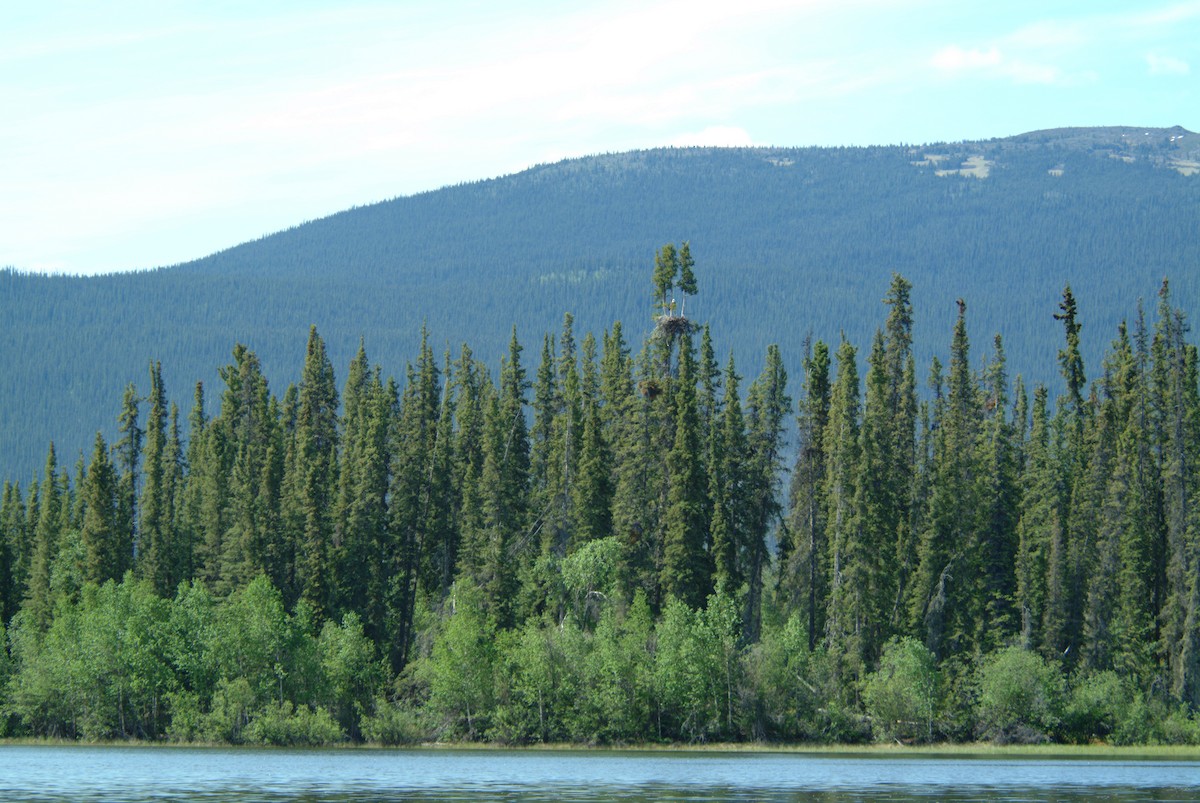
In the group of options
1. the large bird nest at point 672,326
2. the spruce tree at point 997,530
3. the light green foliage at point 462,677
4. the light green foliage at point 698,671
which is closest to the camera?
the light green foliage at point 698,671

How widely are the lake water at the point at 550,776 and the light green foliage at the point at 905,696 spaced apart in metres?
6.55

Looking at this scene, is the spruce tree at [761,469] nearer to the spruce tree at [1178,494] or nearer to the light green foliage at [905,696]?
the light green foliage at [905,696]

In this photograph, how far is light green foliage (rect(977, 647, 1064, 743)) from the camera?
84956 millimetres

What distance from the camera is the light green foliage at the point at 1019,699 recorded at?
84956 millimetres

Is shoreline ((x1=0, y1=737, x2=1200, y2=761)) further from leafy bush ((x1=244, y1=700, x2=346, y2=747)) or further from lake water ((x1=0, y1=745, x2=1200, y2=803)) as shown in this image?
lake water ((x1=0, y1=745, x2=1200, y2=803))

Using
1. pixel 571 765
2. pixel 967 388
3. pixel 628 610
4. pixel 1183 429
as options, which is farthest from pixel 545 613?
pixel 1183 429

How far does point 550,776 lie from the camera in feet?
209

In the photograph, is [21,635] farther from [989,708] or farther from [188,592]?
[989,708]

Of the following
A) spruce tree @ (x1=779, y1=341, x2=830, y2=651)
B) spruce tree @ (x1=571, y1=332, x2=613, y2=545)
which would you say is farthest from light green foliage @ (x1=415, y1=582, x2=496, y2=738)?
spruce tree @ (x1=779, y1=341, x2=830, y2=651)

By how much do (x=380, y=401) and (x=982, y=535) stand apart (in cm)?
3885

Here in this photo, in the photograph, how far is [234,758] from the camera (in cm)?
7462

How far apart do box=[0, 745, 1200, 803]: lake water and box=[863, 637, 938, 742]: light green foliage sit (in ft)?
21.5

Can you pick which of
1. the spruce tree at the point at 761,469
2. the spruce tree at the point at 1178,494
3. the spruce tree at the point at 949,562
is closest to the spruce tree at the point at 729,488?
the spruce tree at the point at 761,469

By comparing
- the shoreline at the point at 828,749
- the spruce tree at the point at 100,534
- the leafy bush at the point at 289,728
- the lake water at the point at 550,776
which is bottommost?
the shoreline at the point at 828,749
